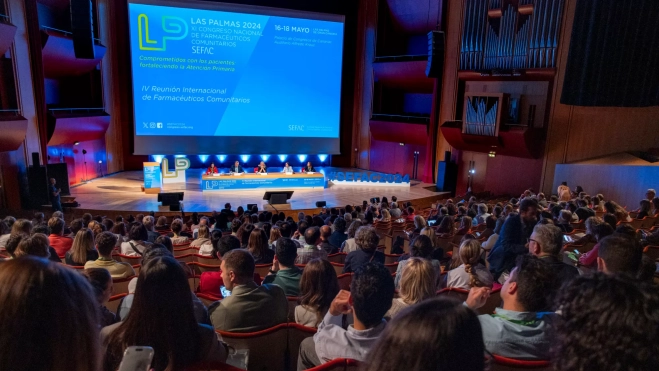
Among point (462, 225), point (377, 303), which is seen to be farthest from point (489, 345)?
point (462, 225)

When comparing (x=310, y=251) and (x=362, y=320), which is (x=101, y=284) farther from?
(x=310, y=251)

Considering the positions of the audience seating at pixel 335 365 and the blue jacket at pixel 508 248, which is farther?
the blue jacket at pixel 508 248

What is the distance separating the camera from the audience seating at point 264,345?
246 cm

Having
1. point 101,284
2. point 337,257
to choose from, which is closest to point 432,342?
point 101,284

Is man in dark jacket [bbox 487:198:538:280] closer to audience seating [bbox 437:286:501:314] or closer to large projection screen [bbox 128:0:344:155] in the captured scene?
audience seating [bbox 437:286:501:314]

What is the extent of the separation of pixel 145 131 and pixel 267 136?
4.12 meters

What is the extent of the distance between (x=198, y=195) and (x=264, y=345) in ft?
35.4

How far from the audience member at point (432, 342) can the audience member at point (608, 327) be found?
31 cm

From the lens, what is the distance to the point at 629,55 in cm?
1082

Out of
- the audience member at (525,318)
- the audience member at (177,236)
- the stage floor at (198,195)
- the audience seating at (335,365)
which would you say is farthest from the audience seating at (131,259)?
the stage floor at (198,195)

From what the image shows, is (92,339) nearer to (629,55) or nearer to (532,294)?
(532,294)

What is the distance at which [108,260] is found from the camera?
12.8 ft

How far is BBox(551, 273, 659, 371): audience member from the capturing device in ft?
3.75

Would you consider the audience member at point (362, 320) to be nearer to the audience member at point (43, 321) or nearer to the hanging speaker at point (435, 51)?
the audience member at point (43, 321)
